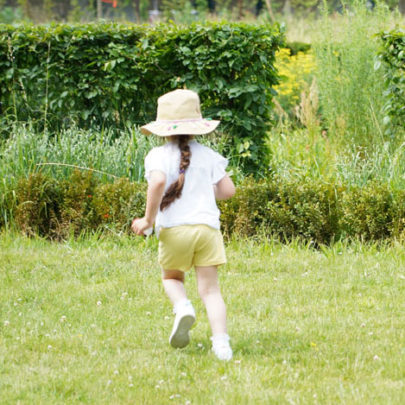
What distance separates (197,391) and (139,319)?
1.14 metres

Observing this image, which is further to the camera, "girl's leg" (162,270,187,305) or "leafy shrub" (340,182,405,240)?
"leafy shrub" (340,182,405,240)

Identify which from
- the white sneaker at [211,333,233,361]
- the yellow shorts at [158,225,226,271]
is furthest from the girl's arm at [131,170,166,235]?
the white sneaker at [211,333,233,361]

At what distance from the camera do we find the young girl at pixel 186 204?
3627 millimetres

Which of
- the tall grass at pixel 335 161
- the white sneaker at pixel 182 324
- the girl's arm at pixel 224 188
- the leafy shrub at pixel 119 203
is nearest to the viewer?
the white sneaker at pixel 182 324

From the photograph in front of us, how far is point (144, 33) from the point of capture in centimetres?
767

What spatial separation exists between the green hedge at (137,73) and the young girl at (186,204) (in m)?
3.48

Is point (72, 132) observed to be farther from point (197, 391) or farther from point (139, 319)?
point (197, 391)

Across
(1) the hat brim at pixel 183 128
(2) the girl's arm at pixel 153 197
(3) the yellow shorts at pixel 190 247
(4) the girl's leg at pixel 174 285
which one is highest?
(1) the hat brim at pixel 183 128

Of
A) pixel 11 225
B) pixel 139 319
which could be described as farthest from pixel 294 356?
pixel 11 225

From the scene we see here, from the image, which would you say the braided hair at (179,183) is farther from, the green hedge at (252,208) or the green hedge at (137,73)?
the green hedge at (137,73)

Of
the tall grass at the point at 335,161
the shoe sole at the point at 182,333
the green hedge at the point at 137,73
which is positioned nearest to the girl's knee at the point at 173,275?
the shoe sole at the point at 182,333

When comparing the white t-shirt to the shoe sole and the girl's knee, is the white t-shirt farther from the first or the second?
the shoe sole

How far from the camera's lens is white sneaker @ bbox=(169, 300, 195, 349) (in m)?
3.55

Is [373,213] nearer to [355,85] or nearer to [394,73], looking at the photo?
[394,73]
